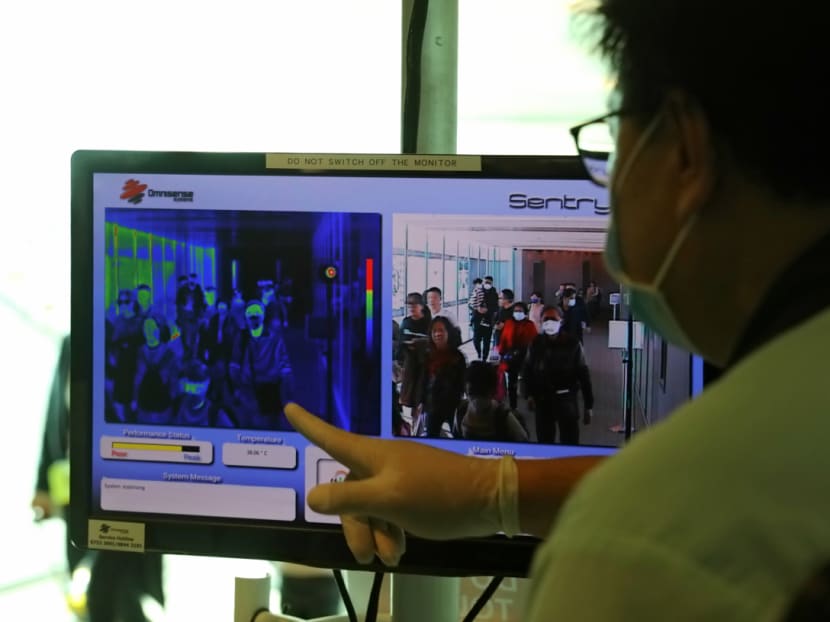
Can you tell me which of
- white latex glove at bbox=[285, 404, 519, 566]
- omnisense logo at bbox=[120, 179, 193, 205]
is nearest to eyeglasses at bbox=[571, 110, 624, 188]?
white latex glove at bbox=[285, 404, 519, 566]

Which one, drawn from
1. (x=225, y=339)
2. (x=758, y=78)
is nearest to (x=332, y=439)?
(x=225, y=339)

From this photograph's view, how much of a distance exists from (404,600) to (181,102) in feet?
6.34

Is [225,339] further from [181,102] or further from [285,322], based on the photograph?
[181,102]

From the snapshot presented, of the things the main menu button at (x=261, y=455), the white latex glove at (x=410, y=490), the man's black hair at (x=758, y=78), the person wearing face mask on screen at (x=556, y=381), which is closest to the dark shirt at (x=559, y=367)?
the person wearing face mask on screen at (x=556, y=381)

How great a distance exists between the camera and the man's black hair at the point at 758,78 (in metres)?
0.39

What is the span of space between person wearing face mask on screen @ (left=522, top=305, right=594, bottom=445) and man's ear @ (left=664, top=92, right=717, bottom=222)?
1.12ft

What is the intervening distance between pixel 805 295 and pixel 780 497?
14cm

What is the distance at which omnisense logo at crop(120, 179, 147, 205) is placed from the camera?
845mm

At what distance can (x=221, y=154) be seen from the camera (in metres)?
0.84

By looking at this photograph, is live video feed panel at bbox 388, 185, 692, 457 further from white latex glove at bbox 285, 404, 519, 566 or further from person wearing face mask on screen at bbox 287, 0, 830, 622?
person wearing face mask on screen at bbox 287, 0, 830, 622

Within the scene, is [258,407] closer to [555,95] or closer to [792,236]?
[792,236]

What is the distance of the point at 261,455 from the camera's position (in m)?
0.84

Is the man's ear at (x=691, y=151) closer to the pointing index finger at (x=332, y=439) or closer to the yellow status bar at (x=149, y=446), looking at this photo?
the pointing index finger at (x=332, y=439)

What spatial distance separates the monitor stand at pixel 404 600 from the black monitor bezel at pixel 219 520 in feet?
0.53
